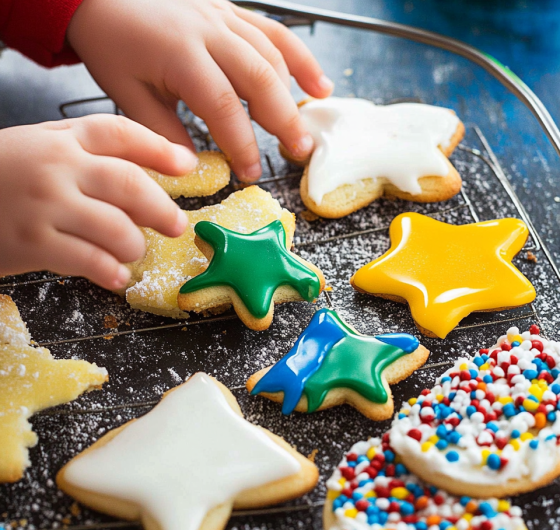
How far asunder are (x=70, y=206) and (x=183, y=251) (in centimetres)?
25

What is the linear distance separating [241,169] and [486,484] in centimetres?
69

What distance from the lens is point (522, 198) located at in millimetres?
1312

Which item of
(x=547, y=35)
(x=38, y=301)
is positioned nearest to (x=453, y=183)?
(x=38, y=301)

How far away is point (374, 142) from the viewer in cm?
120

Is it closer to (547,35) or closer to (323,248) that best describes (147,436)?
(323,248)

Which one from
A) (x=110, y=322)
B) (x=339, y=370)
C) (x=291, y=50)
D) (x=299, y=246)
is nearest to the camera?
(x=339, y=370)

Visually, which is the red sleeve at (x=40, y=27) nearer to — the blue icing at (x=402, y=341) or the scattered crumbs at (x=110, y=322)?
the scattered crumbs at (x=110, y=322)

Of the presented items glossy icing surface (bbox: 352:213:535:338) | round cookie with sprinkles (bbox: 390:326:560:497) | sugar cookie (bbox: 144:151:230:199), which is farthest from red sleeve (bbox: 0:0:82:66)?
round cookie with sprinkles (bbox: 390:326:560:497)

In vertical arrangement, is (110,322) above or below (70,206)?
below

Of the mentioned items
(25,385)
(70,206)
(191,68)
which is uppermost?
(191,68)

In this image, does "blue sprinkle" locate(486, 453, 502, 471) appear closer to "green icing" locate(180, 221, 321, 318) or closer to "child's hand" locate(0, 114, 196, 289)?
"green icing" locate(180, 221, 321, 318)

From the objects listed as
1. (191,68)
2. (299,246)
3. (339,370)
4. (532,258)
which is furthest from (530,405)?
(191,68)

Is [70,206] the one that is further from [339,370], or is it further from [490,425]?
[490,425]

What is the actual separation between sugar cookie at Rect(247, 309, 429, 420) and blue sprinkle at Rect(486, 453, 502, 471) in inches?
5.9
